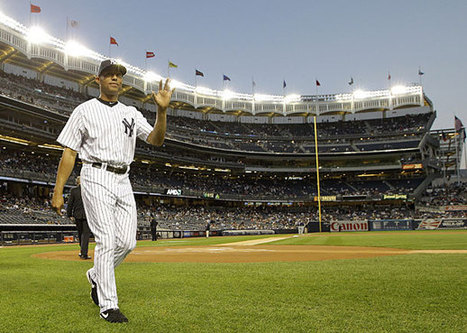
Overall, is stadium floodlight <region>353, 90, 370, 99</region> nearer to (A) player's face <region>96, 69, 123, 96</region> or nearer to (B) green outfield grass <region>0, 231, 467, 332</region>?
(B) green outfield grass <region>0, 231, 467, 332</region>

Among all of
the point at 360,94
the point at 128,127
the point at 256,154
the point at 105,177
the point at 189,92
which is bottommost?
the point at 105,177

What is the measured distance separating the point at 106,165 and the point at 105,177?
0.13m

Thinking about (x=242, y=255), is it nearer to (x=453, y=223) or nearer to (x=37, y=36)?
(x=453, y=223)

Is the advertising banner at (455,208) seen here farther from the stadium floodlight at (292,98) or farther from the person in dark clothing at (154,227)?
the person in dark clothing at (154,227)

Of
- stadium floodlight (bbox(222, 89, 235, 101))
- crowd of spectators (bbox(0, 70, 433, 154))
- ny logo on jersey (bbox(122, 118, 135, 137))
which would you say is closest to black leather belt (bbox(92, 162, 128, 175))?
ny logo on jersey (bbox(122, 118, 135, 137))

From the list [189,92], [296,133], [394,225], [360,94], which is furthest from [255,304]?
[360,94]

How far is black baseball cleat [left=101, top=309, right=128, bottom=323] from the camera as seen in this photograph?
Answer: 2975mm

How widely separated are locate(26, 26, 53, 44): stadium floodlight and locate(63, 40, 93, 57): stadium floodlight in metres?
2.36

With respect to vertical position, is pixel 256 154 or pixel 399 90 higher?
pixel 399 90

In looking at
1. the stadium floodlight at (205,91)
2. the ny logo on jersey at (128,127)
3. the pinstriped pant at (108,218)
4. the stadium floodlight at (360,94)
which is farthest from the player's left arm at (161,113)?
the stadium floodlight at (360,94)

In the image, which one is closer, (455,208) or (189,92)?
(455,208)

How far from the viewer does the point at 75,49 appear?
4344 centimetres

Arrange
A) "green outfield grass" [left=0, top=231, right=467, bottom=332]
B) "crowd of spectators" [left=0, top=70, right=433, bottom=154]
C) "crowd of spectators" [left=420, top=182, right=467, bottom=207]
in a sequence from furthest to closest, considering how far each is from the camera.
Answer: "crowd of spectators" [left=0, top=70, right=433, bottom=154] → "crowd of spectators" [left=420, top=182, right=467, bottom=207] → "green outfield grass" [left=0, top=231, right=467, bottom=332]

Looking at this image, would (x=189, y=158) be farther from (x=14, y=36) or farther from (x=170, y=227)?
(x=14, y=36)
